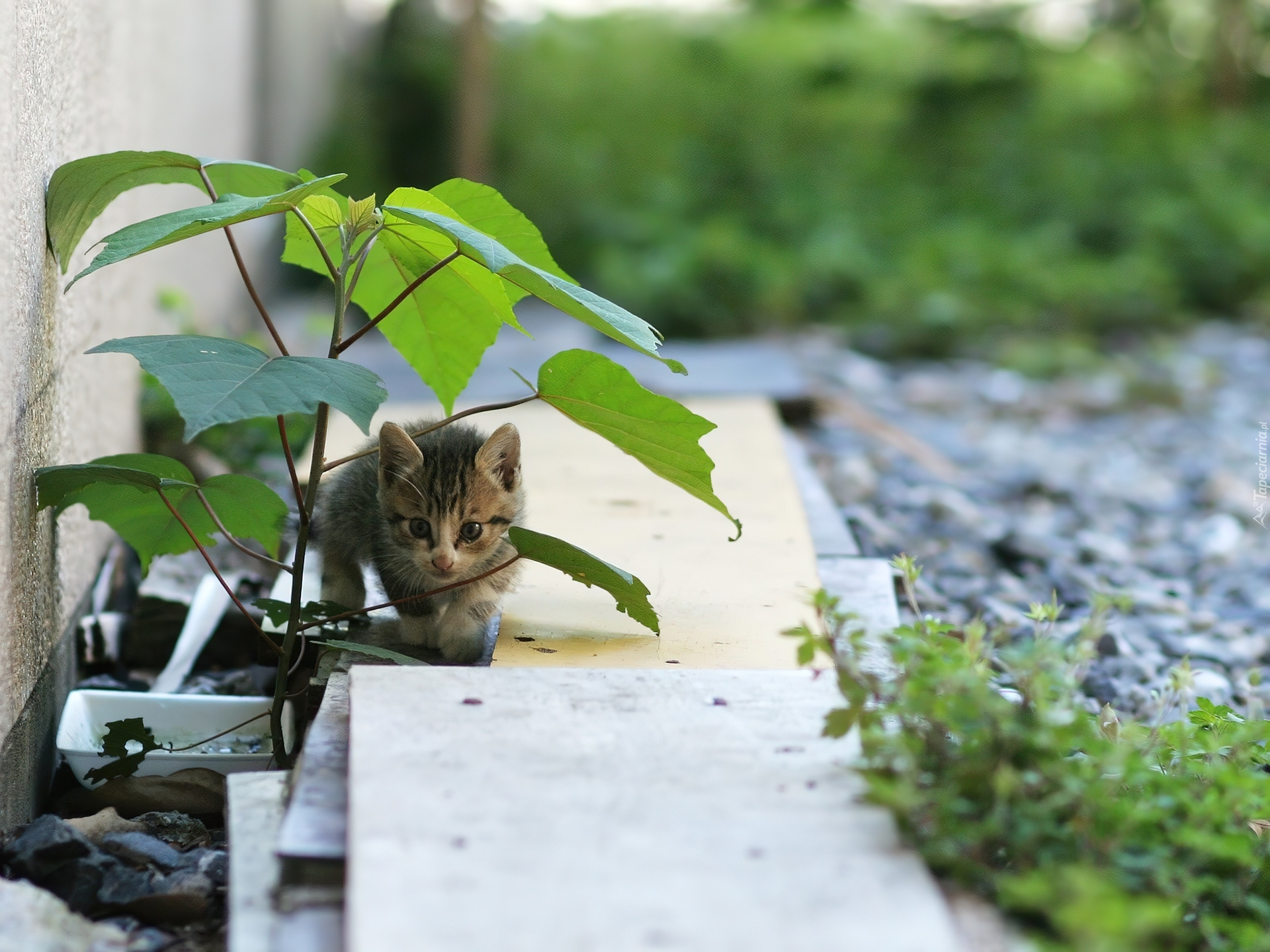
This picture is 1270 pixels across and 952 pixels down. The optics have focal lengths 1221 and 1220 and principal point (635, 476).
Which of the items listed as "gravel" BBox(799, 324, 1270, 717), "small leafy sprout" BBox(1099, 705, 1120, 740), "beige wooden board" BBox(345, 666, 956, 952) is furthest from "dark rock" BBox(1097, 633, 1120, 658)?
"beige wooden board" BBox(345, 666, 956, 952)

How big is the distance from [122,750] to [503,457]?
0.86 metres

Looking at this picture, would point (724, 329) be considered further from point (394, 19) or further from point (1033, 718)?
point (1033, 718)

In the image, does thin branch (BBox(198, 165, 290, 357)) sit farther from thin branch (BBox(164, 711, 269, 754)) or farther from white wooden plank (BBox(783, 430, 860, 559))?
white wooden plank (BBox(783, 430, 860, 559))

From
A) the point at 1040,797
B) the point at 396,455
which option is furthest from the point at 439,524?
the point at 1040,797

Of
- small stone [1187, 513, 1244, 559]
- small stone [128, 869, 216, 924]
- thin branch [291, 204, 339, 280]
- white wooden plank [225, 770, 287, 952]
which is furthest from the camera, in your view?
small stone [1187, 513, 1244, 559]

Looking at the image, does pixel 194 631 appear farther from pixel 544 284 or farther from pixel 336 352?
pixel 544 284

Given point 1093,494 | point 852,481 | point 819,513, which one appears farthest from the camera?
point 1093,494

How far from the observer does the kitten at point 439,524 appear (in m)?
2.27

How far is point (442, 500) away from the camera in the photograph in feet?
7.53

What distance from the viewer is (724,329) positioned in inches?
293

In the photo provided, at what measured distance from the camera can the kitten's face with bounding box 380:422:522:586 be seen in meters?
2.27

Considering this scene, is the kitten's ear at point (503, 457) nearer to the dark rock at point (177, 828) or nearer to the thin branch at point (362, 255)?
the thin branch at point (362, 255)

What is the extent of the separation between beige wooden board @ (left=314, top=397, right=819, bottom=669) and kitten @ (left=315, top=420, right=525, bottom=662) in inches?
4.0

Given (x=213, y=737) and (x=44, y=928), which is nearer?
(x=44, y=928)
